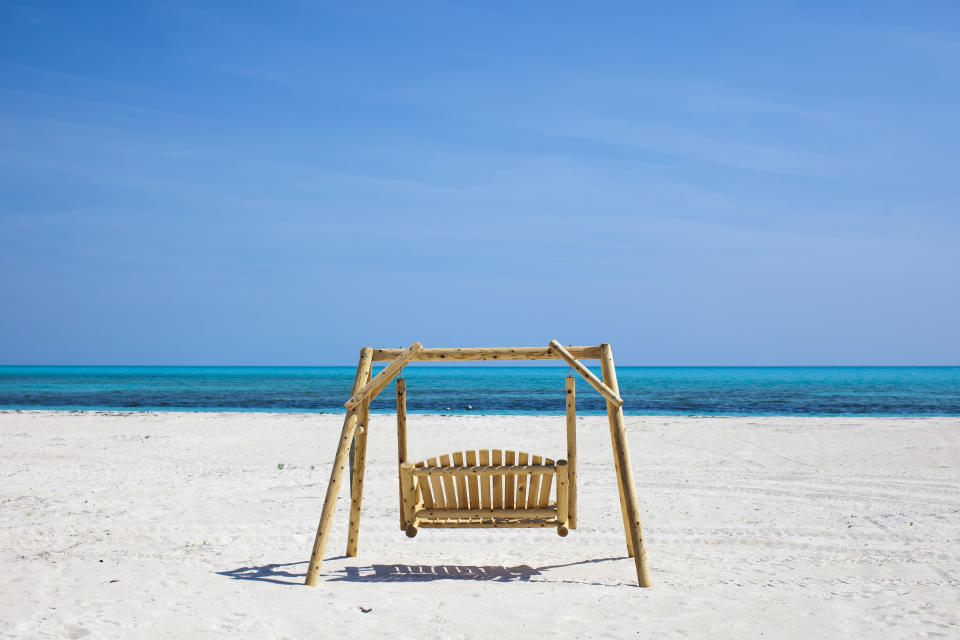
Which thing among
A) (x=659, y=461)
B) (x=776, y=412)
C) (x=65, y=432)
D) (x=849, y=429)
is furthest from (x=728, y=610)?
(x=776, y=412)

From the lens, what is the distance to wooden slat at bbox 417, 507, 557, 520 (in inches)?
253

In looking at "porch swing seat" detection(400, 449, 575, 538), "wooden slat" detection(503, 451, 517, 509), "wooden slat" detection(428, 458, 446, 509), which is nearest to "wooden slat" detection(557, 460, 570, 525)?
"porch swing seat" detection(400, 449, 575, 538)

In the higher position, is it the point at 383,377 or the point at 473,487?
the point at 383,377

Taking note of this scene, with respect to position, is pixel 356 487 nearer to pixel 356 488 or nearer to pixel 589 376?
pixel 356 488

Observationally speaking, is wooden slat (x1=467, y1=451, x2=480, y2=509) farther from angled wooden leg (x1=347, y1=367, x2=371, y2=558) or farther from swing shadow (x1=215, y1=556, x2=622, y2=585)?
angled wooden leg (x1=347, y1=367, x2=371, y2=558)

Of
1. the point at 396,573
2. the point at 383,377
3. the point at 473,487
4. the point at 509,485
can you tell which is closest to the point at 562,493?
the point at 509,485

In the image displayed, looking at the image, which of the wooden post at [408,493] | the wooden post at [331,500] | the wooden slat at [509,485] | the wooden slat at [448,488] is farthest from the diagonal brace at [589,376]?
the wooden post at [331,500]

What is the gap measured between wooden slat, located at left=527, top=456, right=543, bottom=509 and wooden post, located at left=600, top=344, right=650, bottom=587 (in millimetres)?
710

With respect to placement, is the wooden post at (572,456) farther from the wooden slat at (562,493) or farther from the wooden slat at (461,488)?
the wooden slat at (461,488)

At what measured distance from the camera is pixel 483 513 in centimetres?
653

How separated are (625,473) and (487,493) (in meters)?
1.25

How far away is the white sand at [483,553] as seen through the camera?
4.96 meters

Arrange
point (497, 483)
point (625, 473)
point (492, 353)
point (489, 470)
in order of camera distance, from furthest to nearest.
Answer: point (492, 353)
point (497, 483)
point (489, 470)
point (625, 473)

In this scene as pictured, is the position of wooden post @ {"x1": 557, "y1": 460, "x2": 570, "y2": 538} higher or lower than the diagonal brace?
lower
